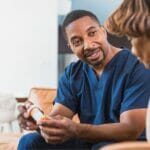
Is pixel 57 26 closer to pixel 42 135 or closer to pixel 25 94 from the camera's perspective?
pixel 25 94

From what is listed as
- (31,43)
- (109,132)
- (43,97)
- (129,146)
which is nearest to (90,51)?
(109,132)

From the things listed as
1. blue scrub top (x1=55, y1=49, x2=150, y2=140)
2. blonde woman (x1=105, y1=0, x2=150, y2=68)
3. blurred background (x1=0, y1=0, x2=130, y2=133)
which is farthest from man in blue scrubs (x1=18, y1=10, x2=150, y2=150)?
blurred background (x1=0, y1=0, x2=130, y2=133)

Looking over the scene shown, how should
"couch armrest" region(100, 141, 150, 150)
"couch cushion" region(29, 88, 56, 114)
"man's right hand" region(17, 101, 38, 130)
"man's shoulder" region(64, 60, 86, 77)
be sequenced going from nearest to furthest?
"couch armrest" region(100, 141, 150, 150) → "man's right hand" region(17, 101, 38, 130) → "man's shoulder" region(64, 60, 86, 77) → "couch cushion" region(29, 88, 56, 114)

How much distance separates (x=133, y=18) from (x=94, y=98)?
865 millimetres

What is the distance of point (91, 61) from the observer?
5.80 feet

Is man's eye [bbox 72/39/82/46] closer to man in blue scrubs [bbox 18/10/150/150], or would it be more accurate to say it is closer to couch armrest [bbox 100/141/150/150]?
man in blue scrubs [bbox 18/10/150/150]

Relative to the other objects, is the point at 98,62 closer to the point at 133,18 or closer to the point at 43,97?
the point at 133,18

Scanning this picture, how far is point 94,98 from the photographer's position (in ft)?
5.72

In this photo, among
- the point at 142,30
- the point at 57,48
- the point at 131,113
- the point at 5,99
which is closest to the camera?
the point at 142,30

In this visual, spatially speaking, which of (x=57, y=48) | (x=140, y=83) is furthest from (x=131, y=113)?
(x=57, y=48)

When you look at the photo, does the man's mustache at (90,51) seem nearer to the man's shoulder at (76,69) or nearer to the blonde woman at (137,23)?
the man's shoulder at (76,69)

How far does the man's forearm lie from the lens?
1.54 meters

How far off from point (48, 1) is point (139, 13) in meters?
2.63

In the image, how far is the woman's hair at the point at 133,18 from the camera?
2.93ft
